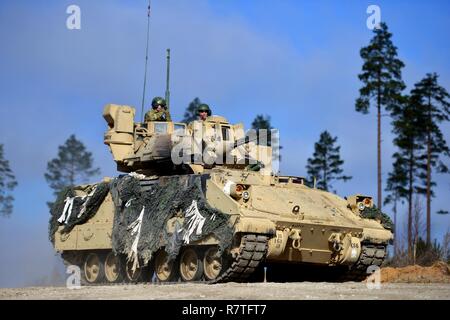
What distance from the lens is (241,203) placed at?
66.4 ft

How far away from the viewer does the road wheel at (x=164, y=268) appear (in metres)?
21.8

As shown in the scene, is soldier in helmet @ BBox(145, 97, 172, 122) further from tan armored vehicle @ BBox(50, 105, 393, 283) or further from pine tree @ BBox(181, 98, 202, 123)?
pine tree @ BBox(181, 98, 202, 123)

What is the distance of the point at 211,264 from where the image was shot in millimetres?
20781

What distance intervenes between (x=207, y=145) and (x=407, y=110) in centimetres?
2285

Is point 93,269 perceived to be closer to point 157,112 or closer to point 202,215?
point 157,112

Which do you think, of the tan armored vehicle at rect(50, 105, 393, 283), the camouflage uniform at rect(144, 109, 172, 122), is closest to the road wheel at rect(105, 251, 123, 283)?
the tan armored vehicle at rect(50, 105, 393, 283)

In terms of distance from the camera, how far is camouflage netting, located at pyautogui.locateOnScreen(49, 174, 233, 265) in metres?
20.4

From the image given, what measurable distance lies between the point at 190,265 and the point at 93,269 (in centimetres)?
429

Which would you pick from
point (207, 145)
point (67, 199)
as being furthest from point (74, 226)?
point (207, 145)

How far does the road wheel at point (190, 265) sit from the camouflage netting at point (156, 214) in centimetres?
42

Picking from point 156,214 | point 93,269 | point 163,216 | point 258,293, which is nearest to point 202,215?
point 163,216

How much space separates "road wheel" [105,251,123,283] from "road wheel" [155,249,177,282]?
1.51 meters
